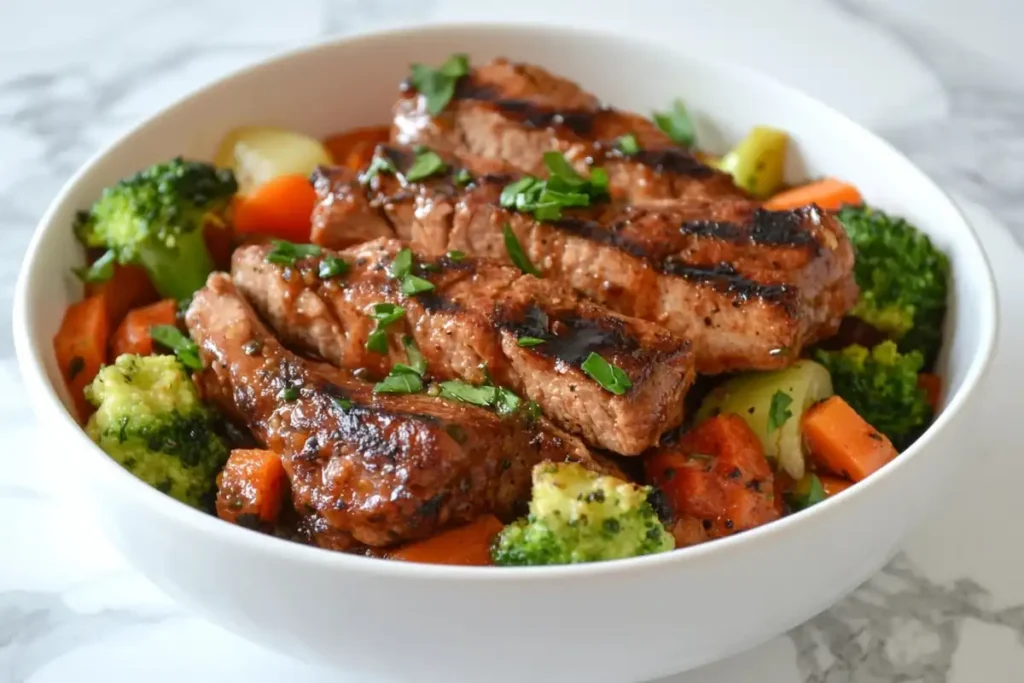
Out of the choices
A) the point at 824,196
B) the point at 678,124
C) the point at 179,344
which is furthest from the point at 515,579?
the point at 678,124

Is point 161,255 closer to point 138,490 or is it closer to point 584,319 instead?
point 138,490

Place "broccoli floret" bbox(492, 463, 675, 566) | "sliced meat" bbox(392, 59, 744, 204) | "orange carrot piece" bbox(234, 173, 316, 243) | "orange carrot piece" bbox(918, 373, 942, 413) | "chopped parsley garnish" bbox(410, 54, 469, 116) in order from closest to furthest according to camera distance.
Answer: "broccoli floret" bbox(492, 463, 675, 566) → "orange carrot piece" bbox(918, 373, 942, 413) → "sliced meat" bbox(392, 59, 744, 204) → "orange carrot piece" bbox(234, 173, 316, 243) → "chopped parsley garnish" bbox(410, 54, 469, 116)

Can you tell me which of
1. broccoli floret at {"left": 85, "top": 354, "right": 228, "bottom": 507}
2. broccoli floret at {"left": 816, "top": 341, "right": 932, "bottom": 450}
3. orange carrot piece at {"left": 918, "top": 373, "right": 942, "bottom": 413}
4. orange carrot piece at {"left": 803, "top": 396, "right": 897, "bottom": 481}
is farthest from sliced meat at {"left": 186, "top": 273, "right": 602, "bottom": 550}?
orange carrot piece at {"left": 918, "top": 373, "right": 942, "bottom": 413}

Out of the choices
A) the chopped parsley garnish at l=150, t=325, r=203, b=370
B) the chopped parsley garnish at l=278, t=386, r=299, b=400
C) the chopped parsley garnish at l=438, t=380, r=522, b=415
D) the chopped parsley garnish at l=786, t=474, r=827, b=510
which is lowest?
the chopped parsley garnish at l=786, t=474, r=827, b=510

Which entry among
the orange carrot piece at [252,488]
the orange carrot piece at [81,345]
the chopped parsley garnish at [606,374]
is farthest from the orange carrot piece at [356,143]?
the chopped parsley garnish at [606,374]

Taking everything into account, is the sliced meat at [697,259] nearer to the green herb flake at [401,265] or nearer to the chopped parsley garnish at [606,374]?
the green herb flake at [401,265]

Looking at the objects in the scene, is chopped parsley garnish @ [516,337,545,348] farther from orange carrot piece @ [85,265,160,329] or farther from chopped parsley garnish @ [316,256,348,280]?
orange carrot piece @ [85,265,160,329]

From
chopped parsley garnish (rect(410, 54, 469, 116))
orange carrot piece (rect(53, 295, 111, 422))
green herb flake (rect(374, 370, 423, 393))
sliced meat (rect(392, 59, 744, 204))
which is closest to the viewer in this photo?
green herb flake (rect(374, 370, 423, 393))
